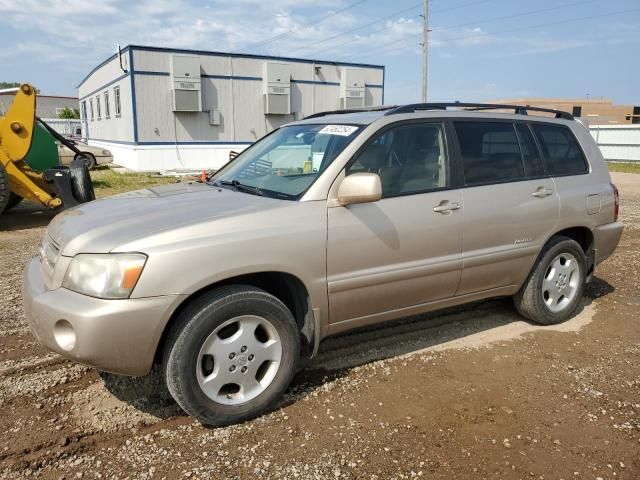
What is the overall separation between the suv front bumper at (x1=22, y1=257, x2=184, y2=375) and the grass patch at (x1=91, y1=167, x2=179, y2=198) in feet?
33.9

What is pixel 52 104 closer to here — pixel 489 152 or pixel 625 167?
pixel 625 167

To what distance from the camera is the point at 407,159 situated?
3.73m

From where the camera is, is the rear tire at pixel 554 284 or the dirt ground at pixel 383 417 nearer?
the dirt ground at pixel 383 417

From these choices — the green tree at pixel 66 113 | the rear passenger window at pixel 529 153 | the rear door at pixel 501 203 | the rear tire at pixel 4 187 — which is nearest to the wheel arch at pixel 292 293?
A: the rear door at pixel 501 203

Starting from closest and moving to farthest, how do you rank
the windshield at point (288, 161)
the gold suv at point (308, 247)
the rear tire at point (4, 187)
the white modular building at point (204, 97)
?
1. the gold suv at point (308, 247)
2. the windshield at point (288, 161)
3. the rear tire at point (4, 187)
4. the white modular building at point (204, 97)

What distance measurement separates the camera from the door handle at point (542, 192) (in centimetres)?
429

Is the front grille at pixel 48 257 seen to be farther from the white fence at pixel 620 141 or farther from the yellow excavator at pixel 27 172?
the white fence at pixel 620 141

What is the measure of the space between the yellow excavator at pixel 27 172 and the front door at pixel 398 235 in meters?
6.76

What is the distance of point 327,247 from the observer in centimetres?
324

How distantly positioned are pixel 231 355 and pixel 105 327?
72 centimetres

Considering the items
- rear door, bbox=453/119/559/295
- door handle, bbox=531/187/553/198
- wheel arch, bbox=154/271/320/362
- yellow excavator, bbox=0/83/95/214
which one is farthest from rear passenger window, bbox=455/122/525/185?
yellow excavator, bbox=0/83/95/214

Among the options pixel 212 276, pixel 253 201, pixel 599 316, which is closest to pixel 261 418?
pixel 212 276

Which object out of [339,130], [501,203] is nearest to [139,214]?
[339,130]

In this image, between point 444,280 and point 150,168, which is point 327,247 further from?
point 150,168
